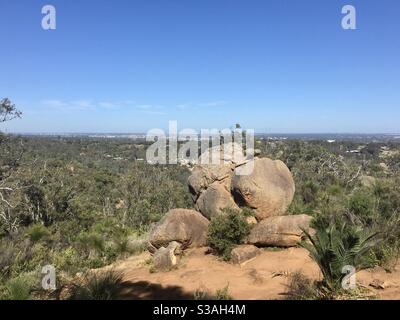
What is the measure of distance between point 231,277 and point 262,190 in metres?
3.73

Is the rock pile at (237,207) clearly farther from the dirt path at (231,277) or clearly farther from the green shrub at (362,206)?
the green shrub at (362,206)

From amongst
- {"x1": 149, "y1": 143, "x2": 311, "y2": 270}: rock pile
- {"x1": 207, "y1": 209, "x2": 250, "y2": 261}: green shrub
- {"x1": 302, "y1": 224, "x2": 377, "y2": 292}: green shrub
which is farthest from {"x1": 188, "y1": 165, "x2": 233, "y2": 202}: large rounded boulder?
{"x1": 302, "y1": 224, "x2": 377, "y2": 292}: green shrub

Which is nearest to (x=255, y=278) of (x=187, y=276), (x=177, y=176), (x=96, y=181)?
(x=187, y=276)

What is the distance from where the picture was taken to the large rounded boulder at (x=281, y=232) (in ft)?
33.3

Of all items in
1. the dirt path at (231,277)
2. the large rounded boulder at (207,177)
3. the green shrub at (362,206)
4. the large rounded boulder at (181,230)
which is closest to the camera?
the dirt path at (231,277)

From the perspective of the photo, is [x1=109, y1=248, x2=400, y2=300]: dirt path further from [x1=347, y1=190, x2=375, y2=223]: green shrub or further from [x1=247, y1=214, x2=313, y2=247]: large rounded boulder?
[x1=347, y1=190, x2=375, y2=223]: green shrub

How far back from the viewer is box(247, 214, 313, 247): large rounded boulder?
10.2 metres

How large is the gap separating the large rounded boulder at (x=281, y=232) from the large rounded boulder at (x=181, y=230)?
158 centimetres

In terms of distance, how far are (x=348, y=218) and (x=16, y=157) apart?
18.5 m

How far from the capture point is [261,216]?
11531 mm

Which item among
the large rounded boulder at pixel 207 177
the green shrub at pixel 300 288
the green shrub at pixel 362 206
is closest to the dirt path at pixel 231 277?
the green shrub at pixel 300 288

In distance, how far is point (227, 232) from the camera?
34.0 feet

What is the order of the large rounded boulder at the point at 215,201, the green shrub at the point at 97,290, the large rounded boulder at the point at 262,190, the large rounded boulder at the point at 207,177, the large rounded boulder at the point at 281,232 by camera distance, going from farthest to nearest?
the large rounded boulder at the point at 207,177 → the large rounded boulder at the point at 215,201 → the large rounded boulder at the point at 262,190 → the large rounded boulder at the point at 281,232 → the green shrub at the point at 97,290
